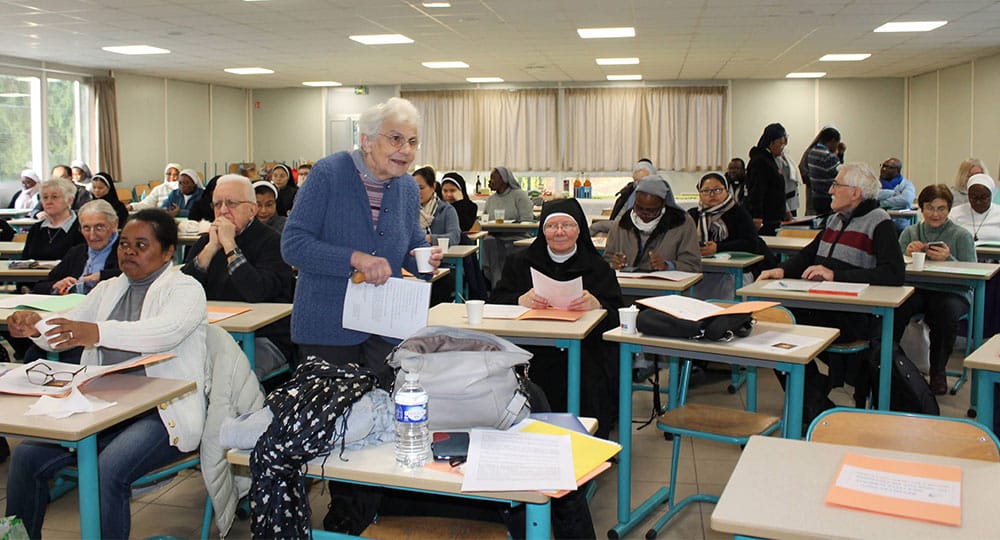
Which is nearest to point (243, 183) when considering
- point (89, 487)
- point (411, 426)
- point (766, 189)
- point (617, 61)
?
point (89, 487)

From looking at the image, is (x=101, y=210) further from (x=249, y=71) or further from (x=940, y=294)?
(x=249, y=71)

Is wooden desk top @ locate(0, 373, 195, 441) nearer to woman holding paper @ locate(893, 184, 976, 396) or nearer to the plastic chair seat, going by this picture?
the plastic chair seat

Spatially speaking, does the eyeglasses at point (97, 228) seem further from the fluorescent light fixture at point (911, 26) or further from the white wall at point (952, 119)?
the white wall at point (952, 119)

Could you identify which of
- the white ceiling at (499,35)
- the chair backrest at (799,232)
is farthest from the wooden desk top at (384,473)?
the white ceiling at (499,35)

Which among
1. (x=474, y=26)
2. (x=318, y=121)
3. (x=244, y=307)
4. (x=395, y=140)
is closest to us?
(x=395, y=140)

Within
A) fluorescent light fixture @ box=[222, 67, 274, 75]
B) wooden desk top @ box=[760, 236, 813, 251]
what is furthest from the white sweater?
fluorescent light fixture @ box=[222, 67, 274, 75]

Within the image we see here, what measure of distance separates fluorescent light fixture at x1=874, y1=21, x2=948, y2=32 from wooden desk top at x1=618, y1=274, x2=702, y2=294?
257 inches

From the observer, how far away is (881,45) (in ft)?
37.4

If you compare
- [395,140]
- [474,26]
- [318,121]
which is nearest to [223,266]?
[395,140]

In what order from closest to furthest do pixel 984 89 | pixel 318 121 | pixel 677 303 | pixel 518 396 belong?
1. pixel 518 396
2. pixel 677 303
3. pixel 984 89
4. pixel 318 121

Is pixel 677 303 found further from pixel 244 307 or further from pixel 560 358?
pixel 244 307

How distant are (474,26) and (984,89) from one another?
8031 millimetres

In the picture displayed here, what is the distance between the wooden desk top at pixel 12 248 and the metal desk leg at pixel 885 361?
19.2ft

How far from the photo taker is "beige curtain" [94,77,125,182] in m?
13.8
